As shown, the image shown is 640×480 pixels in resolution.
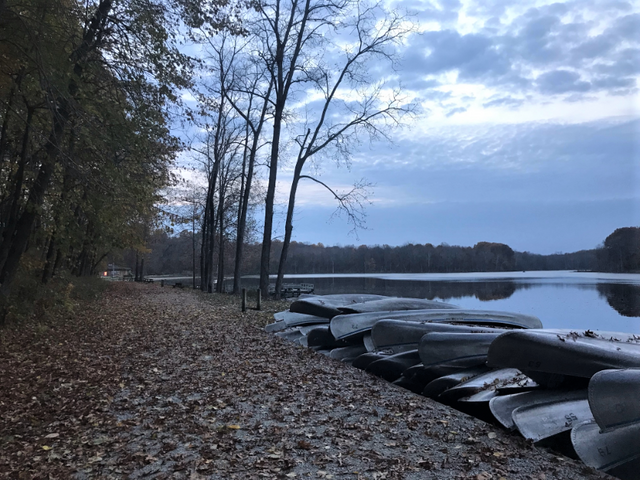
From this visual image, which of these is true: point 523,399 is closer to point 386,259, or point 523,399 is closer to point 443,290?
point 443,290

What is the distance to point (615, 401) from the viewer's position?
3.24 meters

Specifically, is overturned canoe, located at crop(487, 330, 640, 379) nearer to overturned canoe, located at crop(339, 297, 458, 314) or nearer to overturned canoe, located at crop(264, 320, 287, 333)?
overturned canoe, located at crop(339, 297, 458, 314)

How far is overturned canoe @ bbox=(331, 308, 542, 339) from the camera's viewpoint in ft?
25.7

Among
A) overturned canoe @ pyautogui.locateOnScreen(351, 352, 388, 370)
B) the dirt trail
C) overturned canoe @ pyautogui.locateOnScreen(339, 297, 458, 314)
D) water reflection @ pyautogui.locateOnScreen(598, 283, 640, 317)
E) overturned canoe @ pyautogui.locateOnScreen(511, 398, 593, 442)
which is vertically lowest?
the dirt trail

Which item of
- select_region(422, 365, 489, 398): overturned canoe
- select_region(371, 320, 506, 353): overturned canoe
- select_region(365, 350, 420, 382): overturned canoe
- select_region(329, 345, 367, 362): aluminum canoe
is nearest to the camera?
select_region(422, 365, 489, 398): overturned canoe

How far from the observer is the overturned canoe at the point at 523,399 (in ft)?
13.0

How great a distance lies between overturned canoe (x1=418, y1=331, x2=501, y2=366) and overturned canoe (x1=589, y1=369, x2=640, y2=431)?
2184 millimetres

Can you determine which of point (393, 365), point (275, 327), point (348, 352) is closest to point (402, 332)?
point (393, 365)

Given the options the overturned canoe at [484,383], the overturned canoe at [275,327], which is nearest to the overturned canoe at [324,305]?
the overturned canoe at [275,327]

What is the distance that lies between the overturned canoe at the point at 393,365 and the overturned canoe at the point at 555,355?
4.98 feet

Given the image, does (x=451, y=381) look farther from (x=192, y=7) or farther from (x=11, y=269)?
(x=11, y=269)

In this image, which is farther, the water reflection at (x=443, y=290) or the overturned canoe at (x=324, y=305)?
the water reflection at (x=443, y=290)

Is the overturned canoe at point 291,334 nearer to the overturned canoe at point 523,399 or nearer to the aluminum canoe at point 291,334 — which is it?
the aluminum canoe at point 291,334

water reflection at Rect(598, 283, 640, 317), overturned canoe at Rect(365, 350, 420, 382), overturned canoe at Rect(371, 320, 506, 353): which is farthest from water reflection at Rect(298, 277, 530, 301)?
overturned canoe at Rect(365, 350, 420, 382)
